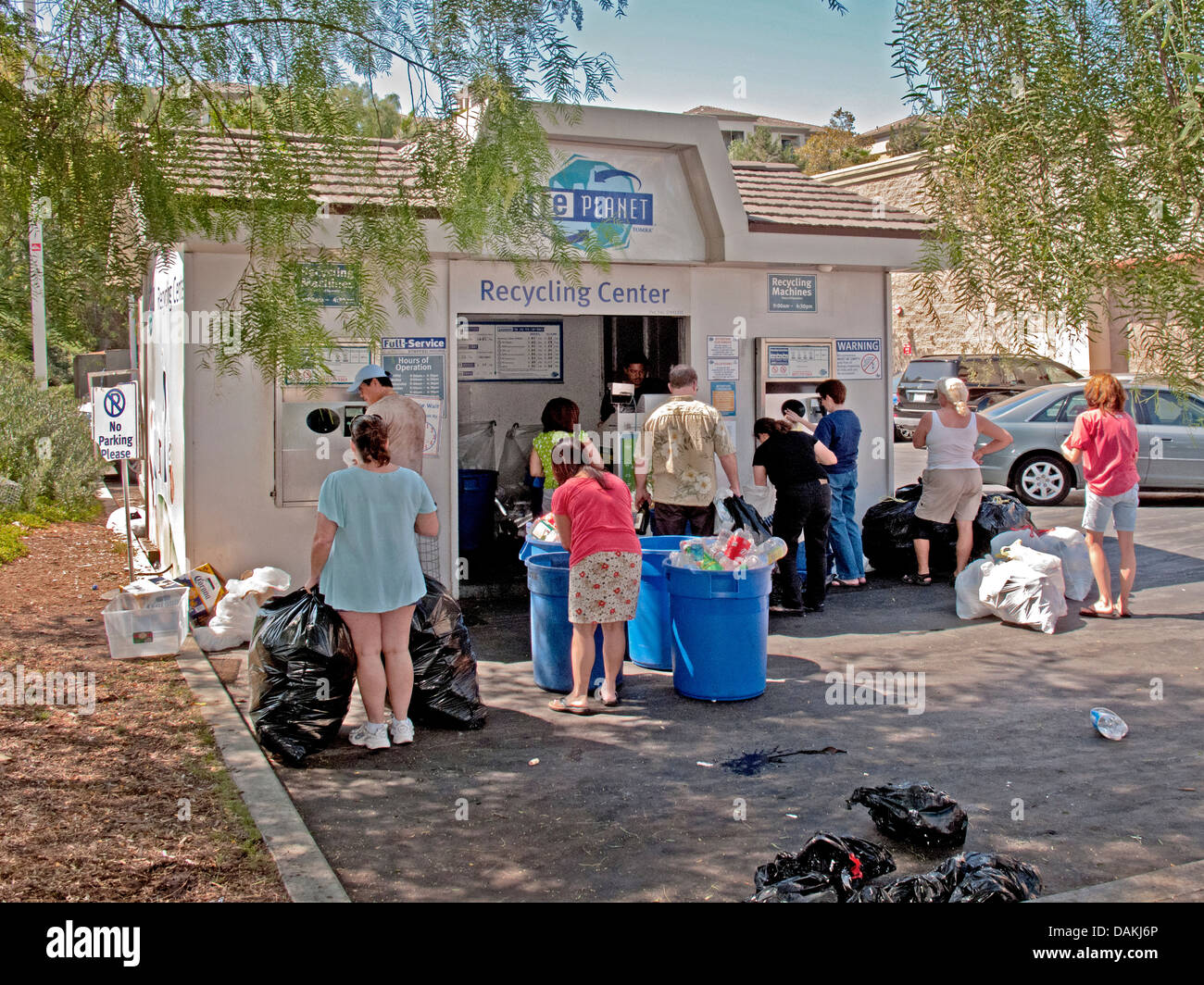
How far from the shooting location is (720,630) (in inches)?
271

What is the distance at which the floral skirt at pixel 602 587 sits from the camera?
6.65m

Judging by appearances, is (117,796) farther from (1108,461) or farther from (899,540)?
(899,540)

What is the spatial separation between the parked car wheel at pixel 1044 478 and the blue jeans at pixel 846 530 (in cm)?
540

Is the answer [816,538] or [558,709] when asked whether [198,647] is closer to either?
[558,709]

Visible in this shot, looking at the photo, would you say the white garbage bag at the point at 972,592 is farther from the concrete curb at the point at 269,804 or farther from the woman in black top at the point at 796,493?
the concrete curb at the point at 269,804

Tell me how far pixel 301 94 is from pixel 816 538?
5792 mm

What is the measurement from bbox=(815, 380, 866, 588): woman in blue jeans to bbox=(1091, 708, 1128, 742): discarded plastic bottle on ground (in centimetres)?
368

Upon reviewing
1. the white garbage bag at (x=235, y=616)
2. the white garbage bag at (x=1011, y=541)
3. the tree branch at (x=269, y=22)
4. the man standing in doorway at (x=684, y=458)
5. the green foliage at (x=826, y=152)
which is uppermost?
the green foliage at (x=826, y=152)

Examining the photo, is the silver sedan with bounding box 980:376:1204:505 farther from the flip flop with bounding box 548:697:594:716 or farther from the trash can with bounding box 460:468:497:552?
the flip flop with bounding box 548:697:594:716

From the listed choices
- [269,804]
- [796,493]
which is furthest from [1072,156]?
[796,493]

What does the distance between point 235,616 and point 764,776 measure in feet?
14.5

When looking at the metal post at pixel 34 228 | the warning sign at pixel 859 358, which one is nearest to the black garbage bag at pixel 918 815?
the metal post at pixel 34 228

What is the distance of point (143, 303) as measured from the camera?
12945mm

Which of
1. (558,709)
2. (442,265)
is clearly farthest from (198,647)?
(442,265)
